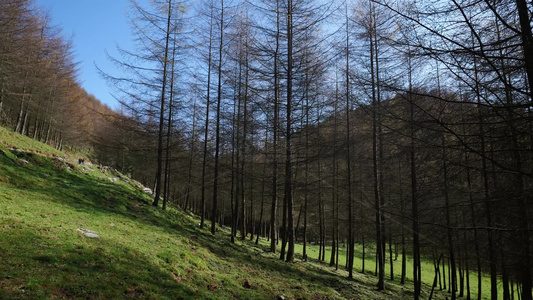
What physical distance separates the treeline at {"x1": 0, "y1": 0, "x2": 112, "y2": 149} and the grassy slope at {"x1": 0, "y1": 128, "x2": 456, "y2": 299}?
497 cm

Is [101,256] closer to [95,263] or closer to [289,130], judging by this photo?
[95,263]

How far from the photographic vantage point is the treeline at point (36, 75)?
16.6m

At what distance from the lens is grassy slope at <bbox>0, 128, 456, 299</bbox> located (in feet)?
14.4

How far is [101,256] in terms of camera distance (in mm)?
5594

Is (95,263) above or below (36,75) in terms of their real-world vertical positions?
below

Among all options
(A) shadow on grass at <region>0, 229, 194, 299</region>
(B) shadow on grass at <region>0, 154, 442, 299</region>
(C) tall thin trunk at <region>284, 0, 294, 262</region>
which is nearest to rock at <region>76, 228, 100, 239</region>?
(A) shadow on grass at <region>0, 229, 194, 299</region>

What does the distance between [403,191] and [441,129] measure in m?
14.2

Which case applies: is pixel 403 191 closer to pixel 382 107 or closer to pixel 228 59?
pixel 228 59

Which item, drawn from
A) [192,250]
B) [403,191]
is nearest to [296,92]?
[192,250]

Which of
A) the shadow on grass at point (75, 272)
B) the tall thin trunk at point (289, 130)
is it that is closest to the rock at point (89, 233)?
the shadow on grass at point (75, 272)

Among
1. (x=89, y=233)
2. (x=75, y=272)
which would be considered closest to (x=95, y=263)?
(x=75, y=272)

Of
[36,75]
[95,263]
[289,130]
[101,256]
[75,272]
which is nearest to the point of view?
[75,272]

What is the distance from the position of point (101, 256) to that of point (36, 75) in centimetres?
2428

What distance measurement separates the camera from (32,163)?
39.1 ft
